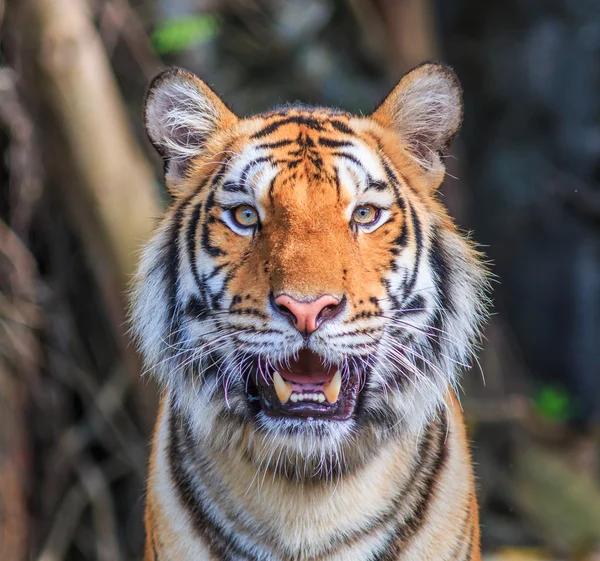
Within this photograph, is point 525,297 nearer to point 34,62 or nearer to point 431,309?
point 34,62

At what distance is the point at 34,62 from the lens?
128 inches

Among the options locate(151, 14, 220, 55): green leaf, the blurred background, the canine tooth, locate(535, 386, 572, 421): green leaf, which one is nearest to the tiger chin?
the canine tooth

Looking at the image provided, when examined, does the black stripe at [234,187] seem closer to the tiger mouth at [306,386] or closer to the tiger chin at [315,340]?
the tiger chin at [315,340]

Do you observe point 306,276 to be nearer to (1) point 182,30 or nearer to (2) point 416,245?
(2) point 416,245

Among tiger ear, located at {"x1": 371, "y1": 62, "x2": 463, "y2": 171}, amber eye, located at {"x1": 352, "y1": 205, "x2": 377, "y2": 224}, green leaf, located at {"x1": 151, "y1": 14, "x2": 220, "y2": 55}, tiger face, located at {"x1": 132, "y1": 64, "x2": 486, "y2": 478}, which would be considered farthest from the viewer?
green leaf, located at {"x1": 151, "y1": 14, "x2": 220, "y2": 55}

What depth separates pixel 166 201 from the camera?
97.3 inches

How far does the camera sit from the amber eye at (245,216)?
1828 millimetres

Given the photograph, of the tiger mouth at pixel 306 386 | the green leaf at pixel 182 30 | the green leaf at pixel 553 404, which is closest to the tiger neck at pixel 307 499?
the tiger mouth at pixel 306 386

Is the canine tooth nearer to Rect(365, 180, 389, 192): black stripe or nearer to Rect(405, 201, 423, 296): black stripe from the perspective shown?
Rect(405, 201, 423, 296): black stripe

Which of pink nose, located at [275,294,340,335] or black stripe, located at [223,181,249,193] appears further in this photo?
black stripe, located at [223,181,249,193]

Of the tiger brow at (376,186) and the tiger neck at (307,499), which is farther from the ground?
the tiger brow at (376,186)

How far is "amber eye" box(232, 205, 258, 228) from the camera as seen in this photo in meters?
1.83

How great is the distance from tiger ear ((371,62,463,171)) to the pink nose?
551mm

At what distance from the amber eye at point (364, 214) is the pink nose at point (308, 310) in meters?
0.26
